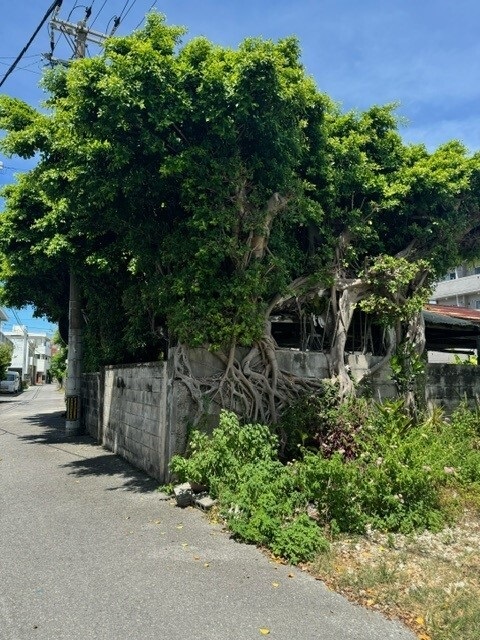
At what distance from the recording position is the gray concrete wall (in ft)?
32.7

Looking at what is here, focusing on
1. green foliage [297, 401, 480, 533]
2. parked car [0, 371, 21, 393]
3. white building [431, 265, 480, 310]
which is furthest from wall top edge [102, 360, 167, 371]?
parked car [0, 371, 21, 393]

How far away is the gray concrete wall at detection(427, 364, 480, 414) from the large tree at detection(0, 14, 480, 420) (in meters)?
1.00

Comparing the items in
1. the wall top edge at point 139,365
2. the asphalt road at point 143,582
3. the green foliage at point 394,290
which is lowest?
the asphalt road at point 143,582

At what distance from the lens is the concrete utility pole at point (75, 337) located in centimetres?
1278

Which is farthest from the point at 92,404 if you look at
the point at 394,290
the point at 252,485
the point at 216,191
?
the point at 252,485

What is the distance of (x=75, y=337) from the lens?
42.2 feet

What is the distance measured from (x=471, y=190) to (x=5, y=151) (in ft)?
29.6

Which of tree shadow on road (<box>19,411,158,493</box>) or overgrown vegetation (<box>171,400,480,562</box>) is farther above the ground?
overgrown vegetation (<box>171,400,480,562</box>)

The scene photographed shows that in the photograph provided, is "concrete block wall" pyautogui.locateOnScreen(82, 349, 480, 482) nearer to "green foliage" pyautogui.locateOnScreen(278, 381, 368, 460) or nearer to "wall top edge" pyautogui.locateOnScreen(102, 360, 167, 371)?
"wall top edge" pyautogui.locateOnScreen(102, 360, 167, 371)

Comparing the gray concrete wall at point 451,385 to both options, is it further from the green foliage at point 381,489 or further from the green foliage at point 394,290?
the green foliage at point 381,489

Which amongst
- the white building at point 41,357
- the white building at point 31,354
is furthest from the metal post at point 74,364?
the white building at point 41,357

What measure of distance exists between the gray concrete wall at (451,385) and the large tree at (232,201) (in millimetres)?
997

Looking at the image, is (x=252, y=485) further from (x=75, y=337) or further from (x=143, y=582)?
(x=75, y=337)

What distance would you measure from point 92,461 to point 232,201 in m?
5.49
